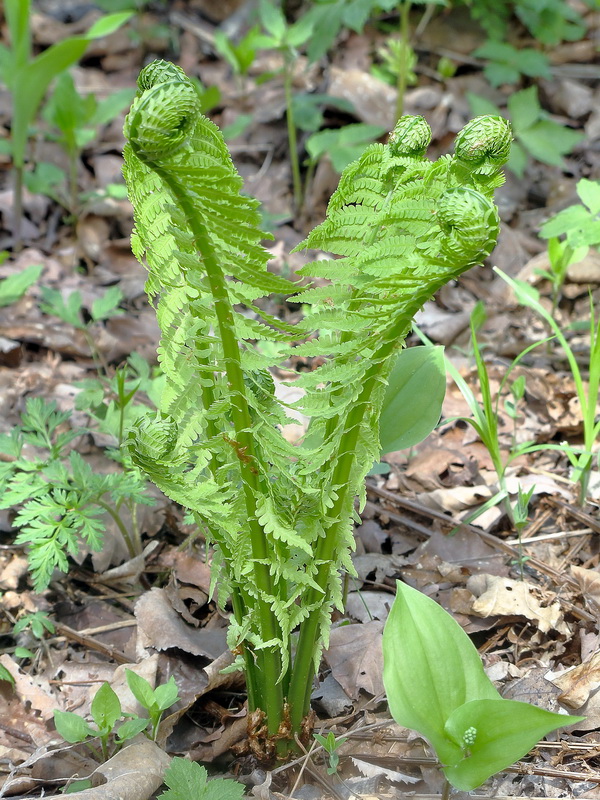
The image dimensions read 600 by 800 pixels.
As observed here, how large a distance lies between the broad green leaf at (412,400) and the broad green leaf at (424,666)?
47 cm

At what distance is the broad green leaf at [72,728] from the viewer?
5.04 ft

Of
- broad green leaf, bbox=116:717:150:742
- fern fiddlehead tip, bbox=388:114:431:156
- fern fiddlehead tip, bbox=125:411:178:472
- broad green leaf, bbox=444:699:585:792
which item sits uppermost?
fern fiddlehead tip, bbox=388:114:431:156

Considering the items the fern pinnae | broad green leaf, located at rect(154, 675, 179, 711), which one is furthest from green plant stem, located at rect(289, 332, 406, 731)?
broad green leaf, located at rect(154, 675, 179, 711)

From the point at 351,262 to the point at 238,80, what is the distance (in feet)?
13.3

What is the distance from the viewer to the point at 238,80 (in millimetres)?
4836

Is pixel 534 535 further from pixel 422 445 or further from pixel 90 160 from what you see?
pixel 90 160

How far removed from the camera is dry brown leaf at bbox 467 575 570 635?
6.20 ft

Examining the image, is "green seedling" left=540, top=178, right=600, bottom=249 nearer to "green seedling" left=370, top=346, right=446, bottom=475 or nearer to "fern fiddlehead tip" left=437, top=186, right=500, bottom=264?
"green seedling" left=370, top=346, right=446, bottom=475

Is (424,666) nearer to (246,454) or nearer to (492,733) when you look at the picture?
Result: (492,733)

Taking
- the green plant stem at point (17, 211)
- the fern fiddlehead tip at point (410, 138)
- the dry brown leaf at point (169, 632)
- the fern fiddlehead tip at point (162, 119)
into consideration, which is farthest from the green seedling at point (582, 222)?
the green plant stem at point (17, 211)

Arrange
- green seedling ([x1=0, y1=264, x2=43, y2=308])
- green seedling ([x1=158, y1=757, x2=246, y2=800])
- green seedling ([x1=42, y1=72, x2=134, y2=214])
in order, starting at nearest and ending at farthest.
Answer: green seedling ([x1=158, y1=757, x2=246, y2=800]) < green seedling ([x1=0, y1=264, x2=43, y2=308]) < green seedling ([x1=42, y1=72, x2=134, y2=214])

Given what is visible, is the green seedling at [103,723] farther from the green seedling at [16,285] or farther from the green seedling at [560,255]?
the green seedling at [560,255]

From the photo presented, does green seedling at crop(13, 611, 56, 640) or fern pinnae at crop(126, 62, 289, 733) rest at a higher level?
fern pinnae at crop(126, 62, 289, 733)

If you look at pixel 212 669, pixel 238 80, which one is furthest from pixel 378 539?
pixel 238 80
